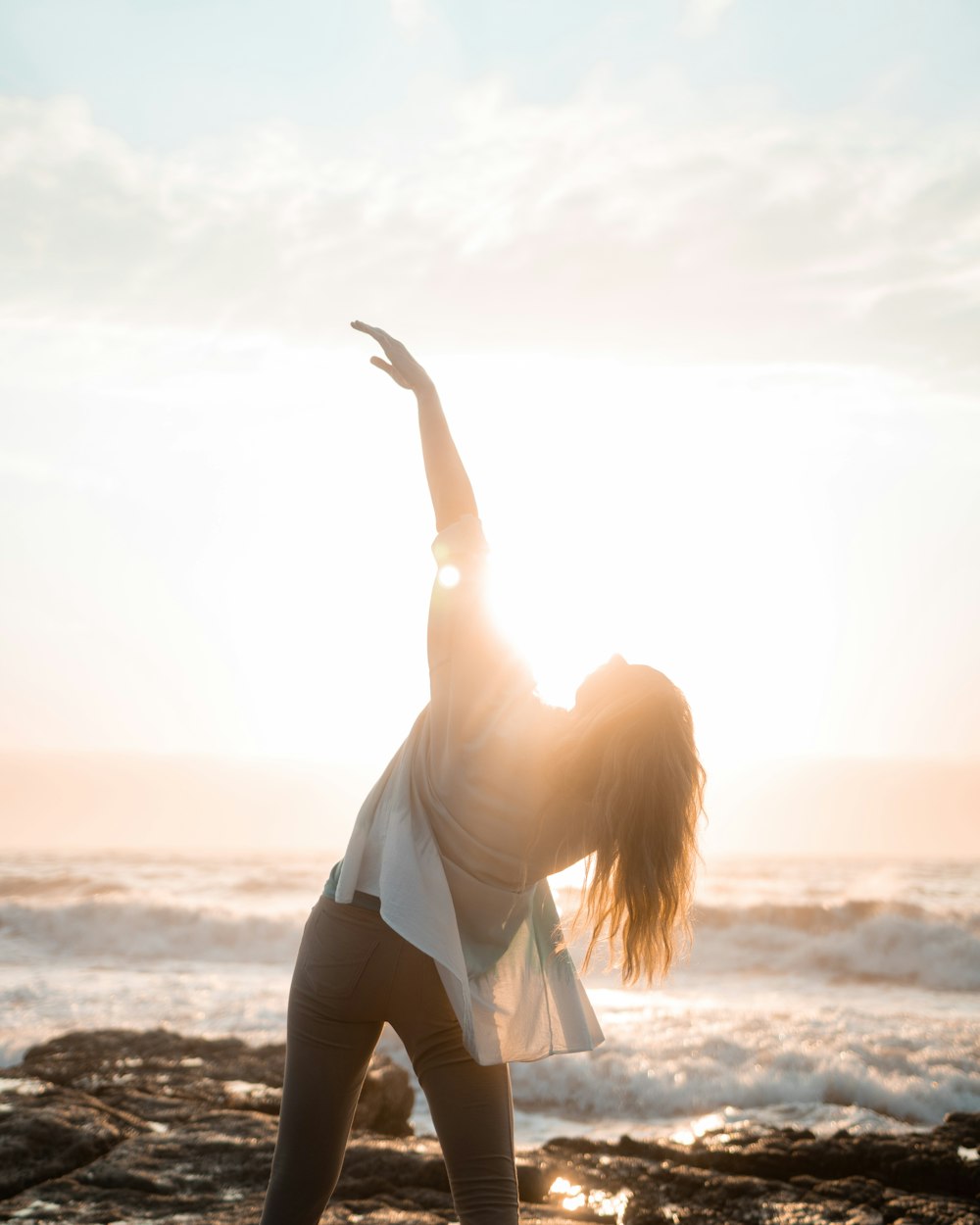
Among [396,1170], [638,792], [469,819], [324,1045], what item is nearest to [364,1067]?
[324,1045]

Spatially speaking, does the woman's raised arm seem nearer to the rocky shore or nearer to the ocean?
the rocky shore

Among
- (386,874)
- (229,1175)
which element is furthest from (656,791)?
(229,1175)

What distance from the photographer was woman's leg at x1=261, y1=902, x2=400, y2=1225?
192cm

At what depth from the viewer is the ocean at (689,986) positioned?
6898mm

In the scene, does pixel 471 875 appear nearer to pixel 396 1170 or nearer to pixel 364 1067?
pixel 364 1067

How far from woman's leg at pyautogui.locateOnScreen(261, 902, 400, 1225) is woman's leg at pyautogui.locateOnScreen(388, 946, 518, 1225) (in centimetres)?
6

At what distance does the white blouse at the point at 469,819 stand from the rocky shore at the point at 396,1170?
257 centimetres

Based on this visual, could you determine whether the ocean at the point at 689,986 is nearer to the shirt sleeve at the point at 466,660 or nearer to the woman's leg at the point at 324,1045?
the woman's leg at the point at 324,1045

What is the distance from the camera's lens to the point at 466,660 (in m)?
1.91

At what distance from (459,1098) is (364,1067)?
206mm

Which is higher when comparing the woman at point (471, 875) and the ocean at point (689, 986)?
the woman at point (471, 875)

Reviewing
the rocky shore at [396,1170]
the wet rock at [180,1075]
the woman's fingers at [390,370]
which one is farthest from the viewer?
the wet rock at [180,1075]

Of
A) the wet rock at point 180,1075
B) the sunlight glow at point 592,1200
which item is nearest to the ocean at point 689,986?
the wet rock at point 180,1075

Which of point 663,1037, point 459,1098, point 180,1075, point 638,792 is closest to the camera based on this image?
point 638,792
